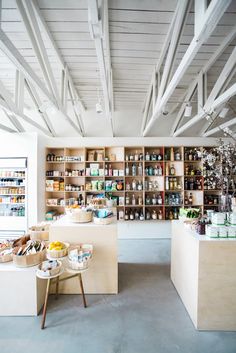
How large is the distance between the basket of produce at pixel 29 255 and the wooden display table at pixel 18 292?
7 cm

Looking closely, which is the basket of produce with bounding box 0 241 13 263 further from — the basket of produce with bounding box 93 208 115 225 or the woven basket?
the basket of produce with bounding box 93 208 115 225

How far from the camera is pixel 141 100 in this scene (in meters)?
5.16

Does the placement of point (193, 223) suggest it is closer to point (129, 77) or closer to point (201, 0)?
→ point (201, 0)

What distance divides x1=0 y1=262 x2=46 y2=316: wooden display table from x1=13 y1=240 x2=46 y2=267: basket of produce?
7 centimetres

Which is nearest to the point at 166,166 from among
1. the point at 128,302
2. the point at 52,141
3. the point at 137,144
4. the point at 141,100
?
the point at 137,144

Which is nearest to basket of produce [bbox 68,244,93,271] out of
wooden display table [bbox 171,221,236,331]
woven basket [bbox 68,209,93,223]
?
woven basket [bbox 68,209,93,223]

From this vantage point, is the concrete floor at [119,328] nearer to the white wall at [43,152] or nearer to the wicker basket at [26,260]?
the wicker basket at [26,260]

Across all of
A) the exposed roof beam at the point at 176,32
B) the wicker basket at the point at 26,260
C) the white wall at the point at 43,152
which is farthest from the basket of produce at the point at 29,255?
the exposed roof beam at the point at 176,32

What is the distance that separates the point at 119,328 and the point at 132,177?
3.81 meters

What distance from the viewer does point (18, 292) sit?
A: 2.31m

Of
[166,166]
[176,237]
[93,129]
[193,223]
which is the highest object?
[93,129]

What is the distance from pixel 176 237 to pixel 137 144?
121 inches

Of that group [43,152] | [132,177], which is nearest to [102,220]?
[132,177]

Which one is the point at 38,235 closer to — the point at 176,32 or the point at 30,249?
the point at 30,249
